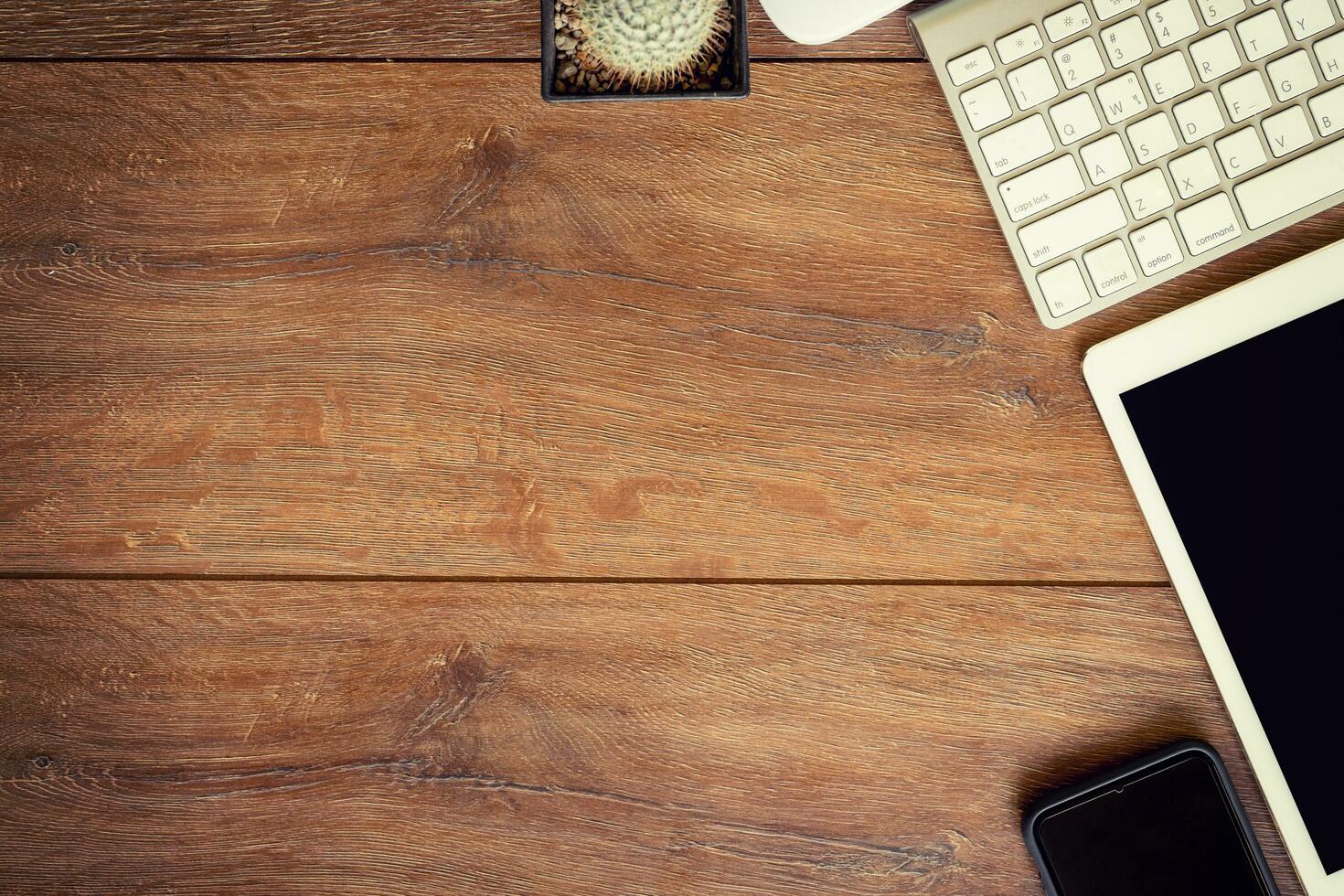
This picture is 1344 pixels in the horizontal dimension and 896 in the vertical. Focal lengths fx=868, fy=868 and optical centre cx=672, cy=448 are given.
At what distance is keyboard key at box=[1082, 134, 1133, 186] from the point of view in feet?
1.65

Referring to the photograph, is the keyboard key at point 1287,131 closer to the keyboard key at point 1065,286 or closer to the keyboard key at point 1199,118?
the keyboard key at point 1199,118

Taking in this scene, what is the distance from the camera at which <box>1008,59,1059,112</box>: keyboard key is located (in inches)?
19.8

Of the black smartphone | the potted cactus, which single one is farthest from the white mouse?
the black smartphone

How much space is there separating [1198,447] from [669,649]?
34 cm

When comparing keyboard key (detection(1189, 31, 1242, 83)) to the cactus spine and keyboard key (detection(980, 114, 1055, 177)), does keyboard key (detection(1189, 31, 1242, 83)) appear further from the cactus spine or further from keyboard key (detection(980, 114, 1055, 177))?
the cactus spine

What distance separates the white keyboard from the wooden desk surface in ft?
0.11

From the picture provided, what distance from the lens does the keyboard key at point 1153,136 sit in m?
0.50

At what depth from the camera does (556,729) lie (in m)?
0.55

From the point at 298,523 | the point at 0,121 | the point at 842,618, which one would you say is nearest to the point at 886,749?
the point at 842,618

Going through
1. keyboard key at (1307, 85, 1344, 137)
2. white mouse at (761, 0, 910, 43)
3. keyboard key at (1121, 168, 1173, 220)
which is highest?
white mouse at (761, 0, 910, 43)

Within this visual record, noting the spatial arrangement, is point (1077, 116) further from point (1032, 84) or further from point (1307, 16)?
point (1307, 16)

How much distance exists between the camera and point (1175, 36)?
500 millimetres

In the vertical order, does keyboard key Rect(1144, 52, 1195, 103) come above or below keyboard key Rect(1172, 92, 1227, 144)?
above

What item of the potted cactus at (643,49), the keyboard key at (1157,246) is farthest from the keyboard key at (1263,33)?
the potted cactus at (643,49)
